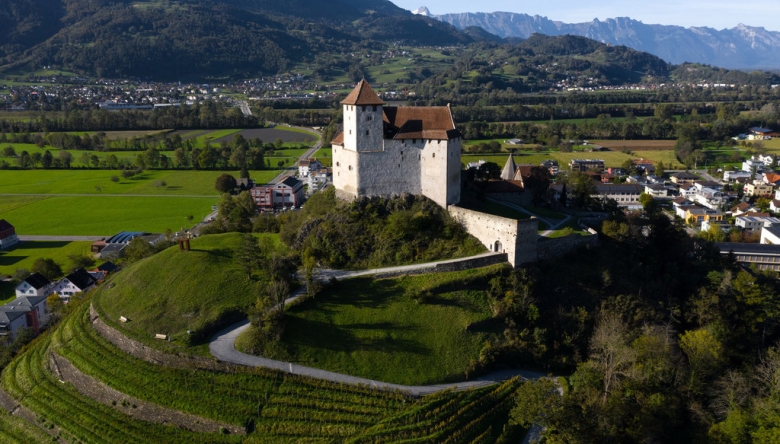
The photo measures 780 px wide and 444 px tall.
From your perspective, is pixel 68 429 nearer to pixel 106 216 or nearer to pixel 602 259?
pixel 602 259

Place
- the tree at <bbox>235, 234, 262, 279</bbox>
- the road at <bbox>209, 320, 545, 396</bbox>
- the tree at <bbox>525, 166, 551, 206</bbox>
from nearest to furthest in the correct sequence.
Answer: the road at <bbox>209, 320, 545, 396</bbox>, the tree at <bbox>235, 234, 262, 279</bbox>, the tree at <bbox>525, 166, 551, 206</bbox>

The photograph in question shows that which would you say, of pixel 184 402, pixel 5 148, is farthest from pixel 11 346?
pixel 5 148

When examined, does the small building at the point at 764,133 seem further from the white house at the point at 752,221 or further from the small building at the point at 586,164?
the white house at the point at 752,221

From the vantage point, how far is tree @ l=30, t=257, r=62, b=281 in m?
59.4

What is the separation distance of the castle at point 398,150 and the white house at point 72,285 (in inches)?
1201

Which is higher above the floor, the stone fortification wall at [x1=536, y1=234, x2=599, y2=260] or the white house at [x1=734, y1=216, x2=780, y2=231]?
the stone fortification wall at [x1=536, y1=234, x2=599, y2=260]

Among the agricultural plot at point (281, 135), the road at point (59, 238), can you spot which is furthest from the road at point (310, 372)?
the agricultural plot at point (281, 135)

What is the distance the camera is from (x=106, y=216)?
8212 centimetres

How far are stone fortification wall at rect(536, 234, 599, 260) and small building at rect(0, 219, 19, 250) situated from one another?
67.0 metres

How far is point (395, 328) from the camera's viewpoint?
36719mm

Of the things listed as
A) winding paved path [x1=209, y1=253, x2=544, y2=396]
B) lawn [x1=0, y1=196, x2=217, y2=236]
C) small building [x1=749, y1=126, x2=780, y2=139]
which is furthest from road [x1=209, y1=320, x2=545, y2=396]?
small building [x1=749, y1=126, x2=780, y2=139]

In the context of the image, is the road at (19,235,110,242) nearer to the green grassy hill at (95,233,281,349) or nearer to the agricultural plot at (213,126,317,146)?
the green grassy hill at (95,233,281,349)

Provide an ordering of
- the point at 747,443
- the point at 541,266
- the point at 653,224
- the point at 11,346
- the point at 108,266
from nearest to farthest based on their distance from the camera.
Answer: the point at 747,443 < the point at 541,266 < the point at 11,346 < the point at 653,224 < the point at 108,266

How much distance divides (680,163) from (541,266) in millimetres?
98132
